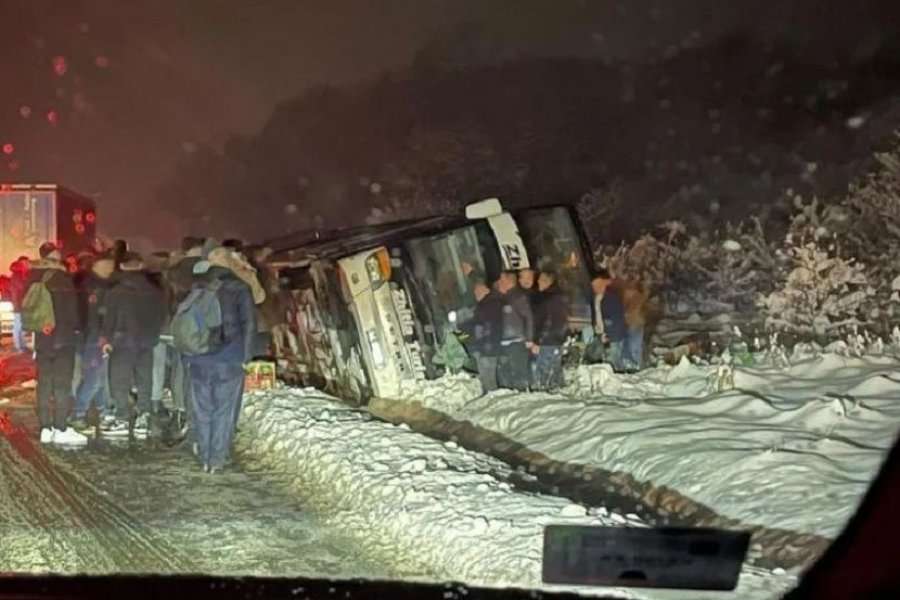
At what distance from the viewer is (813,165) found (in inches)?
298

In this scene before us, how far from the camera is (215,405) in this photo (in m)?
7.73

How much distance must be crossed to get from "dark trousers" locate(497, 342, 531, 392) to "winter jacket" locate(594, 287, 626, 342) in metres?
0.54

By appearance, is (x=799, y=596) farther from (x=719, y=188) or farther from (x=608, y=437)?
(x=719, y=188)

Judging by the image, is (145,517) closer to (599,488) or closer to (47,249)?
(47,249)

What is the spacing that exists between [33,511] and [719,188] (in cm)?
440

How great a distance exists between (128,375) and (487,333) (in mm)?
2431

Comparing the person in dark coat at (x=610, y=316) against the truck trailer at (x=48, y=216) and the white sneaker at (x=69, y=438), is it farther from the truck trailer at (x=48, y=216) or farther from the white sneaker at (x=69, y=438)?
the white sneaker at (x=69, y=438)

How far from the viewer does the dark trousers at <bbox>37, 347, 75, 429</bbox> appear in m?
7.39

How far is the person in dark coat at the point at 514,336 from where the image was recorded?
24.5 ft

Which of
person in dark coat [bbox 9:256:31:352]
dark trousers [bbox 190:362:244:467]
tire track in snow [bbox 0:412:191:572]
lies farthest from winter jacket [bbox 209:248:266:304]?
tire track in snow [bbox 0:412:191:572]

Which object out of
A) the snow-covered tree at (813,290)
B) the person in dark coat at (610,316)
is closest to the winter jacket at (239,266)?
the person in dark coat at (610,316)

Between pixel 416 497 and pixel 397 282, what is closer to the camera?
pixel 416 497

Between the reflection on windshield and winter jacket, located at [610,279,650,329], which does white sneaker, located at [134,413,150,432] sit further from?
winter jacket, located at [610,279,650,329]

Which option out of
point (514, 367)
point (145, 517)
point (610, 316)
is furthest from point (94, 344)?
point (610, 316)
